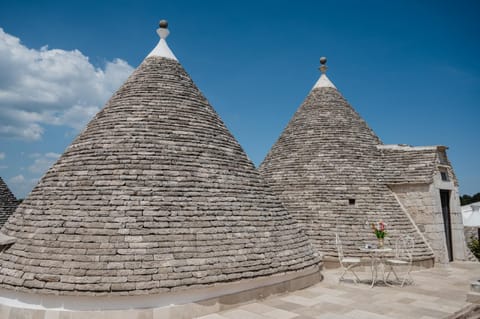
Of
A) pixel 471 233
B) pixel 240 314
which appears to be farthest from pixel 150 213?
pixel 471 233

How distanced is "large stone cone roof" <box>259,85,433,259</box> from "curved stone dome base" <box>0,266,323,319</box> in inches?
209

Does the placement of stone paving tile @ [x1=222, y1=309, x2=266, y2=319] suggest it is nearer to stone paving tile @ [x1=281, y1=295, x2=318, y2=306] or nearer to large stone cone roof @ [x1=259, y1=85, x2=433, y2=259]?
stone paving tile @ [x1=281, y1=295, x2=318, y2=306]

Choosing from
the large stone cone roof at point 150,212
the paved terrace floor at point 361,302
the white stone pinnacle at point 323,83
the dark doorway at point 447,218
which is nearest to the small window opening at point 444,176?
the dark doorway at point 447,218

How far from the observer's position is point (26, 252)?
607 cm

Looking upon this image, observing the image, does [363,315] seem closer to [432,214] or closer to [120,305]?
[120,305]

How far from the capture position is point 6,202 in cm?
1204

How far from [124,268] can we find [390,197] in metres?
9.43

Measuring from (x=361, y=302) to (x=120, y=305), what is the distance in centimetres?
471

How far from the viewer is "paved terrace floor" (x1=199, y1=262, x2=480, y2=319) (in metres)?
6.31

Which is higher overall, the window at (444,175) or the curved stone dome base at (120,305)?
the window at (444,175)

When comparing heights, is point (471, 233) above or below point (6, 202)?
below

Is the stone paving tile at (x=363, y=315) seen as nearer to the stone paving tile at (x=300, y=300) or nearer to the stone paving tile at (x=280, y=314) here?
the stone paving tile at (x=300, y=300)

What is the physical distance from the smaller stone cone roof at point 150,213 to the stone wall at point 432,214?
4.95m

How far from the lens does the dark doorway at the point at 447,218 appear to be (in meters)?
12.3
